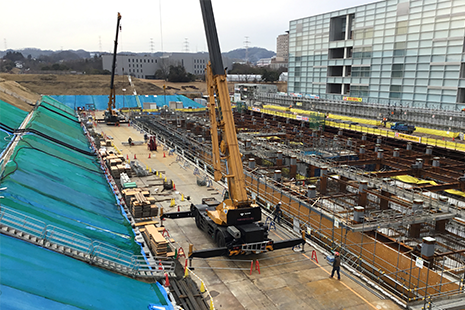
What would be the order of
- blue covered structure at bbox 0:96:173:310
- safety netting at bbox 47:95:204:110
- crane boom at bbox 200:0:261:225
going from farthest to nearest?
safety netting at bbox 47:95:204:110, crane boom at bbox 200:0:261:225, blue covered structure at bbox 0:96:173:310

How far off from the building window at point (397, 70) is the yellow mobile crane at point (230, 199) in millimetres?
48618

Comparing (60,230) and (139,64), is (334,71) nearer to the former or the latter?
(60,230)

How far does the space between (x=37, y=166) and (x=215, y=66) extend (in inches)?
476

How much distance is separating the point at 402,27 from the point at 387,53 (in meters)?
4.56

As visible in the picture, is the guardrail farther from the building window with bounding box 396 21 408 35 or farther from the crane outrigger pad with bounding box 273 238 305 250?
the building window with bounding box 396 21 408 35

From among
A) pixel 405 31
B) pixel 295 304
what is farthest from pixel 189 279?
pixel 405 31

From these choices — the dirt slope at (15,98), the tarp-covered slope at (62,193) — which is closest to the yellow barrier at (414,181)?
the tarp-covered slope at (62,193)

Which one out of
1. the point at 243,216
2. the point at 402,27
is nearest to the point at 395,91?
the point at 402,27

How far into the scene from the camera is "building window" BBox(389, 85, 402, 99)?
58.1 meters

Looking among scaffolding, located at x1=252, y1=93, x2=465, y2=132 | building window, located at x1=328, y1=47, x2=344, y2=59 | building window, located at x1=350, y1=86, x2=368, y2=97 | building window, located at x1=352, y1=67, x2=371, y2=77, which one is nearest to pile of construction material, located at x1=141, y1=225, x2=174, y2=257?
A: scaffolding, located at x1=252, y1=93, x2=465, y2=132

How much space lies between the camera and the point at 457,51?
48719 millimetres

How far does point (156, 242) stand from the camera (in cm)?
1611

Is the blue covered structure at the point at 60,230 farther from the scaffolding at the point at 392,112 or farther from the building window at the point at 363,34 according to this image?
the building window at the point at 363,34

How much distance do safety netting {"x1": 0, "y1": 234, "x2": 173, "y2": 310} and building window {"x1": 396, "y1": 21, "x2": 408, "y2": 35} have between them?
5671 cm
